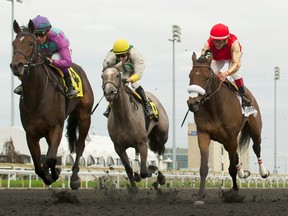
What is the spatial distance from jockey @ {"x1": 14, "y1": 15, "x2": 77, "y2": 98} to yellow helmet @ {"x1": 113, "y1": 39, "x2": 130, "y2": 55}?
156 cm

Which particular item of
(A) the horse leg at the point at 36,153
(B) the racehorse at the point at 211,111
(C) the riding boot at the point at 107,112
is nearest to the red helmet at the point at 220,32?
A: (B) the racehorse at the point at 211,111

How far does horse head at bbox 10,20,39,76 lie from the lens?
761cm

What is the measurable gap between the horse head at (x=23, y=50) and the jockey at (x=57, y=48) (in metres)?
0.74

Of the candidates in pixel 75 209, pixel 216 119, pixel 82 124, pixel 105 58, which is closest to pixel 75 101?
pixel 82 124

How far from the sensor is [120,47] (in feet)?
35.5

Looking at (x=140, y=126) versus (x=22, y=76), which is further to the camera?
(x=140, y=126)

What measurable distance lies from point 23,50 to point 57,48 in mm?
1400

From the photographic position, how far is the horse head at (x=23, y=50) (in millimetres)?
7613

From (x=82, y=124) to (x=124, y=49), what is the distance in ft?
4.44

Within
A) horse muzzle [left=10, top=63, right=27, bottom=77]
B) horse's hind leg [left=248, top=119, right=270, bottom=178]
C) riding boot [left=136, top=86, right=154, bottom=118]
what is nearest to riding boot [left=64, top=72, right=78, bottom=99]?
horse muzzle [left=10, top=63, right=27, bottom=77]

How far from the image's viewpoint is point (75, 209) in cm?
744

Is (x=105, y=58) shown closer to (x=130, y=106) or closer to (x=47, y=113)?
(x=130, y=106)

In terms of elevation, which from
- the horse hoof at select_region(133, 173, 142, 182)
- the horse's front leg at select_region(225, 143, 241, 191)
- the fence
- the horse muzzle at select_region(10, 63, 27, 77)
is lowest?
the fence

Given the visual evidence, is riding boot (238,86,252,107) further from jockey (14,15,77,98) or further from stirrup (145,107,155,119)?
jockey (14,15,77,98)
